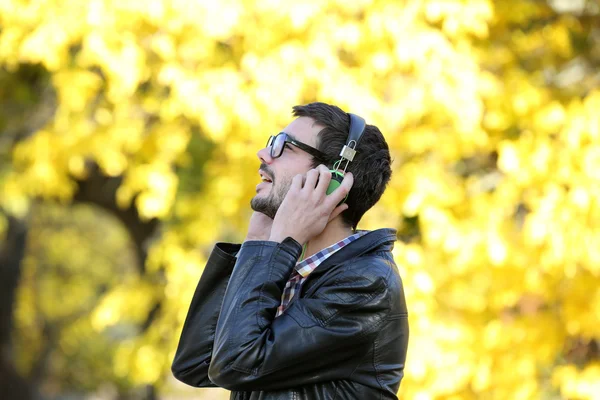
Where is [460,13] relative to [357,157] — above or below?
above

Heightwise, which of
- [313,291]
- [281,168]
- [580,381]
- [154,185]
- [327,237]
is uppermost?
[154,185]

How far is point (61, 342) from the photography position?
65.0ft

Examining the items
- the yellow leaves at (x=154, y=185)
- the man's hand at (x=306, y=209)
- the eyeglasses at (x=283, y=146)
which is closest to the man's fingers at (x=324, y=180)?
the man's hand at (x=306, y=209)

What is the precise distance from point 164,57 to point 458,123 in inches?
74.6

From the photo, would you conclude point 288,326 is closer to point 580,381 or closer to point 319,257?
point 319,257

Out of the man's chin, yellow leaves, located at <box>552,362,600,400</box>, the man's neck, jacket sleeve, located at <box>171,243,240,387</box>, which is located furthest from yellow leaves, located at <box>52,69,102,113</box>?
the man's neck

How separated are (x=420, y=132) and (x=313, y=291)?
3.37 metres

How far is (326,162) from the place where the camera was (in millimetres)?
2320

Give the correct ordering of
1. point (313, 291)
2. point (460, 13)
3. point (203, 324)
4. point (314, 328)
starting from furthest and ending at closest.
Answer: point (460, 13), point (203, 324), point (313, 291), point (314, 328)

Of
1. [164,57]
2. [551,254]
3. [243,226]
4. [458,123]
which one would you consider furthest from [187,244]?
[551,254]

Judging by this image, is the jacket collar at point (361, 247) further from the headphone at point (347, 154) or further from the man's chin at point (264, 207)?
the man's chin at point (264, 207)

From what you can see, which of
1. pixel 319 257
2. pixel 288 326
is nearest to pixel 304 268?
pixel 319 257

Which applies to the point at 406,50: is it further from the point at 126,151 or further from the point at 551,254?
the point at 126,151

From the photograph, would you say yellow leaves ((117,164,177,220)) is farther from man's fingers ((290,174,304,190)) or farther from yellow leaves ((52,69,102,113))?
man's fingers ((290,174,304,190))
